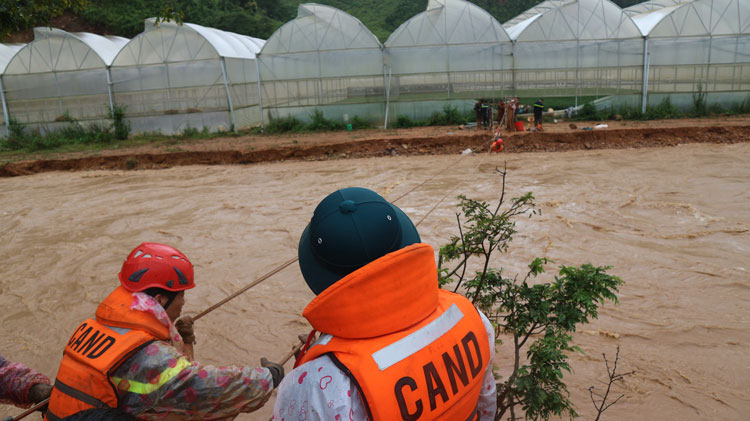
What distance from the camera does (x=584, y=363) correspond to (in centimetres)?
464

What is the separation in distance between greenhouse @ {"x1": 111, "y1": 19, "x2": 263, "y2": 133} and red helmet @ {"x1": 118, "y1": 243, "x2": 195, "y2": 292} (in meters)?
18.7

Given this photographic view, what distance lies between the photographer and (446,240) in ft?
27.1

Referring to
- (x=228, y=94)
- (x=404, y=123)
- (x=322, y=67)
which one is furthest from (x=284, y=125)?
(x=404, y=123)

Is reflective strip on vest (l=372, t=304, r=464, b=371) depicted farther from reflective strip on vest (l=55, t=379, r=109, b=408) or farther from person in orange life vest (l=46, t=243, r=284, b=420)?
reflective strip on vest (l=55, t=379, r=109, b=408)

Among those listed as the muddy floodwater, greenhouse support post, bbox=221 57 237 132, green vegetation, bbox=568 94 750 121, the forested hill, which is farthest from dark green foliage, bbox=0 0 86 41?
the forested hill

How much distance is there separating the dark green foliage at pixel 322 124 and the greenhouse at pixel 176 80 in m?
3.04

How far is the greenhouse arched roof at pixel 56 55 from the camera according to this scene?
812 inches

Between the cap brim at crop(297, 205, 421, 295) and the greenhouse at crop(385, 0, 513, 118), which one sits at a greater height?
the greenhouse at crop(385, 0, 513, 118)

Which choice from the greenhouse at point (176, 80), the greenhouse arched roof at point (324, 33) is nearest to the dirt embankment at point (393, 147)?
the greenhouse at point (176, 80)

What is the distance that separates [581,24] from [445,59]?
518 centimetres

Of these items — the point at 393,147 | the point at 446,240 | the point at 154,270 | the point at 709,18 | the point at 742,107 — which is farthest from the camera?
the point at 742,107

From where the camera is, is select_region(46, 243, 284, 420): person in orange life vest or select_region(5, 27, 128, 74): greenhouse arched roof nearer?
select_region(46, 243, 284, 420): person in orange life vest

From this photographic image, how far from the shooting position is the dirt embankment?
1606 cm

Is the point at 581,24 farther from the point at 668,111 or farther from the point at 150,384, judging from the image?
the point at 150,384
